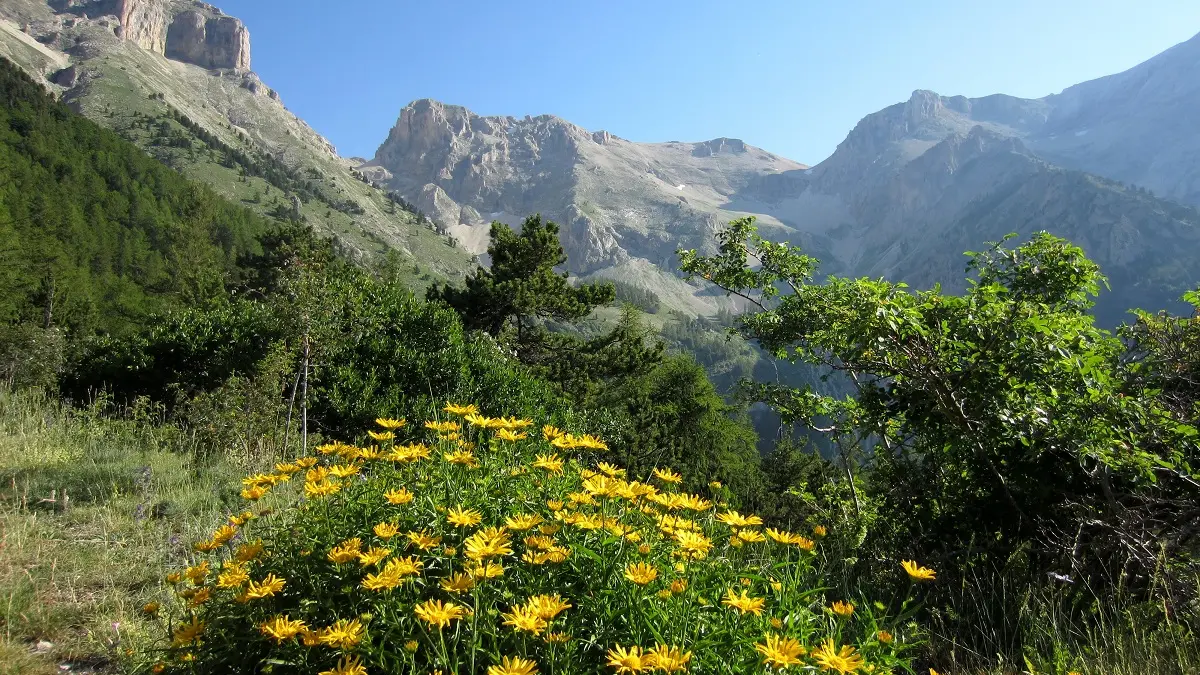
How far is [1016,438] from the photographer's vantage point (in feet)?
11.7

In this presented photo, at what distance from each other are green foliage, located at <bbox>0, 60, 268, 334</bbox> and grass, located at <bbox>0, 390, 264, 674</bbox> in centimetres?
3809

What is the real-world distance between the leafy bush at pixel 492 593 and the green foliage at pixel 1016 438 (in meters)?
1.45

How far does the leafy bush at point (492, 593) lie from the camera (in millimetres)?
1710

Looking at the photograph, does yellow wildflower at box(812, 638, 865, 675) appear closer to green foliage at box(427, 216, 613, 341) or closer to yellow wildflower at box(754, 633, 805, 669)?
yellow wildflower at box(754, 633, 805, 669)

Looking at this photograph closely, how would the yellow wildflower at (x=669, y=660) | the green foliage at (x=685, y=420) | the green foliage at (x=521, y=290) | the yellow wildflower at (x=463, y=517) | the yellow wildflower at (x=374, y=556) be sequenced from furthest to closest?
the green foliage at (x=685, y=420)
the green foliage at (x=521, y=290)
the yellow wildflower at (x=463, y=517)
the yellow wildflower at (x=374, y=556)
the yellow wildflower at (x=669, y=660)

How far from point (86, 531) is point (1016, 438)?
227 inches

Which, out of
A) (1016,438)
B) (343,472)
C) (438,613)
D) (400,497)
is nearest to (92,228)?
(343,472)

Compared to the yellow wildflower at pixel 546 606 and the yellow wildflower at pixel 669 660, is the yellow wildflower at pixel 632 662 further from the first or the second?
the yellow wildflower at pixel 546 606

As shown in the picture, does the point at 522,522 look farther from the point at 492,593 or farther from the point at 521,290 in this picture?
the point at 521,290

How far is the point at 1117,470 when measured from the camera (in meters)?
3.11

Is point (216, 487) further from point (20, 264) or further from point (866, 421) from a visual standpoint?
point (20, 264)

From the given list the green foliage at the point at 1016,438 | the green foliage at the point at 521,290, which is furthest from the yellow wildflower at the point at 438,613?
the green foliage at the point at 521,290

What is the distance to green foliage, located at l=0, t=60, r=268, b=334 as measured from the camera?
147ft

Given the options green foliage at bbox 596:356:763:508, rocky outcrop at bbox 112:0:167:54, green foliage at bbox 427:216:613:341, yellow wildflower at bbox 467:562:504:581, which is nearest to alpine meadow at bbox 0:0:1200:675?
yellow wildflower at bbox 467:562:504:581
